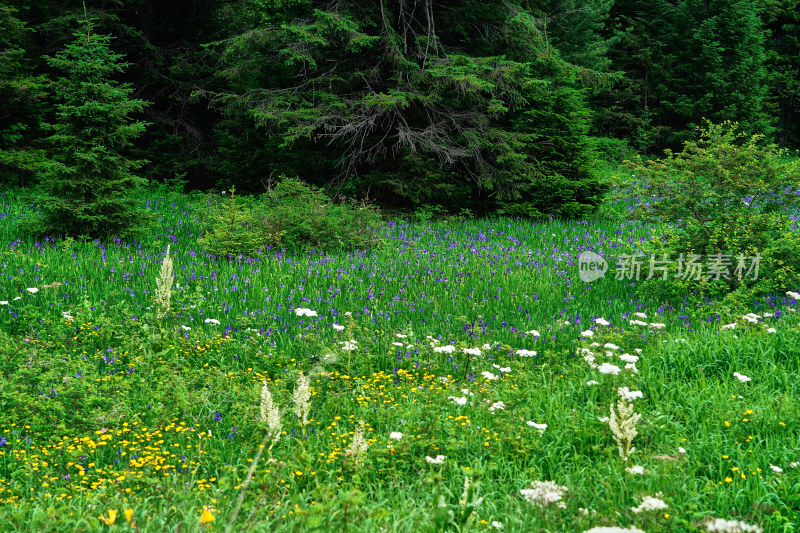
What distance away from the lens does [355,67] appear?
1212 centimetres

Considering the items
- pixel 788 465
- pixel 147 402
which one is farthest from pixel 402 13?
pixel 788 465

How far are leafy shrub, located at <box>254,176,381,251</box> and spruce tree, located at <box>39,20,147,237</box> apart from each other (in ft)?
7.17

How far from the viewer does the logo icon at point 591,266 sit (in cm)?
790

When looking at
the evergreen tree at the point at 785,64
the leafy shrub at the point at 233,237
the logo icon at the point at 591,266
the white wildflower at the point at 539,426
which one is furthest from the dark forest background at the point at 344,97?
the evergreen tree at the point at 785,64

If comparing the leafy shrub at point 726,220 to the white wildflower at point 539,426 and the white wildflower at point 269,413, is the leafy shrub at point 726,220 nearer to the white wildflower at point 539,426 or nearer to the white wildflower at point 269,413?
the white wildflower at point 539,426

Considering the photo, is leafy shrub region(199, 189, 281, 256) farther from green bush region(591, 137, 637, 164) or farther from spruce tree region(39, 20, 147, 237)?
green bush region(591, 137, 637, 164)

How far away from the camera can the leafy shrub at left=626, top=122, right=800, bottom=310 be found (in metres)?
6.81

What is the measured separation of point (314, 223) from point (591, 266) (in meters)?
4.44

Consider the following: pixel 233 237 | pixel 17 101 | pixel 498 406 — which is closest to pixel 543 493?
pixel 498 406

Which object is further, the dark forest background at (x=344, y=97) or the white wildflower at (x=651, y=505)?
the dark forest background at (x=344, y=97)

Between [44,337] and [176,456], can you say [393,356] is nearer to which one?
[176,456]

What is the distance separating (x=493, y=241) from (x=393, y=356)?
5.38 m

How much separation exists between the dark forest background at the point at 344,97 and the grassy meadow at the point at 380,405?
175 inches

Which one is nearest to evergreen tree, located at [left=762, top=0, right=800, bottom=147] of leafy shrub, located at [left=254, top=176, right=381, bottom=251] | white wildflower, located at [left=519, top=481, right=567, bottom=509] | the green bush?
the green bush
